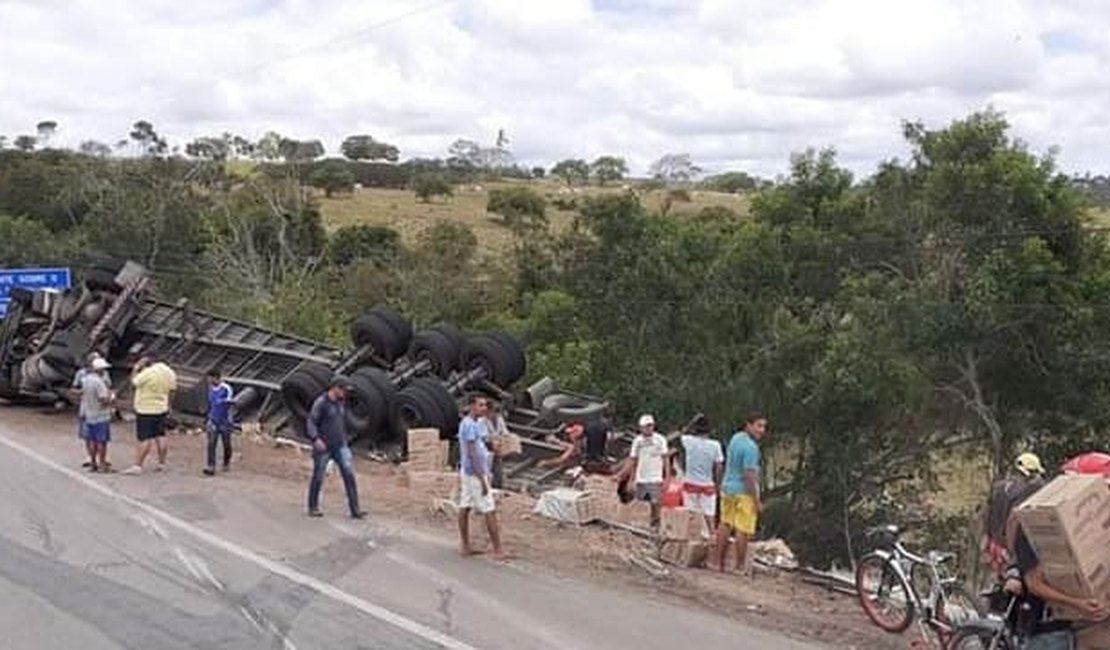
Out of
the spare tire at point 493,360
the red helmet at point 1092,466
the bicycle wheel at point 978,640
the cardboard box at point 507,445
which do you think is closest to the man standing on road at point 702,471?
the bicycle wheel at point 978,640

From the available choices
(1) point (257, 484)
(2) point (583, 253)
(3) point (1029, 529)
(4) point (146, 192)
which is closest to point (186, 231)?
(4) point (146, 192)

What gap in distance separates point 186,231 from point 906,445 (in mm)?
40665

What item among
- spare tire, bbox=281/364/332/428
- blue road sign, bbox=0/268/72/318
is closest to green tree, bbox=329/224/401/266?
blue road sign, bbox=0/268/72/318

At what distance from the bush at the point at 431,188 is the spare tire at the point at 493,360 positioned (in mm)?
84539

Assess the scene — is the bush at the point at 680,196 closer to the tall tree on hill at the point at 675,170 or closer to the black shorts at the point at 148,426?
the tall tree on hill at the point at 675,170

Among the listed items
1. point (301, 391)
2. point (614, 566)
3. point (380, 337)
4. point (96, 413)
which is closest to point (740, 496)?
point (614, 566)

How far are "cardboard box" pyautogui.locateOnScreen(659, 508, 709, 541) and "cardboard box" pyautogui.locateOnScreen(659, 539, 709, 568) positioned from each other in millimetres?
72

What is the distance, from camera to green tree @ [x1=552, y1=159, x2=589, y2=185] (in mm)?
123081

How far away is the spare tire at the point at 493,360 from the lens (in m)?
24.3

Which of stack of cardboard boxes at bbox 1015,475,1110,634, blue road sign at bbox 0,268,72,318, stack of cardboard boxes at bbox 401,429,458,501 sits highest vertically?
stack of cardboard boxes at bbox 1015,475,1110,634

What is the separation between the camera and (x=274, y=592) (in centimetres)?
1200

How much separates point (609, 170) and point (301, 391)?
95.9 m

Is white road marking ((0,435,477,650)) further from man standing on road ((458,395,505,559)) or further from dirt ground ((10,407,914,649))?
dirt ground ((10,407,914,649))

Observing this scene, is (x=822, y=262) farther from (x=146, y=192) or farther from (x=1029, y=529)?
(x=146, y=192)
